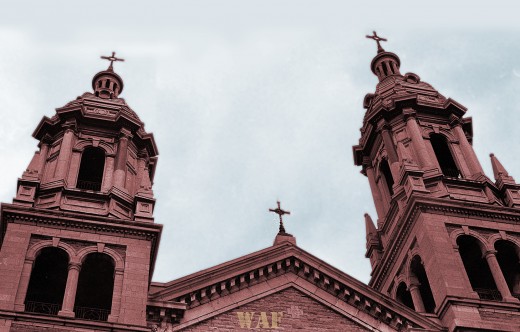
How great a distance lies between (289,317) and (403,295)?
8428 millimetres

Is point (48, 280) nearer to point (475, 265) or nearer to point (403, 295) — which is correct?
point (403, 295)

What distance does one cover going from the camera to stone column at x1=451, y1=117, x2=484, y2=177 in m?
35.7

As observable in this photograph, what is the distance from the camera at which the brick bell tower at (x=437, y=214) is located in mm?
29188

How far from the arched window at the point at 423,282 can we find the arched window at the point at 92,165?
44.3 ft

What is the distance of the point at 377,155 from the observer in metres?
39.7

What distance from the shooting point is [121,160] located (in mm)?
33875

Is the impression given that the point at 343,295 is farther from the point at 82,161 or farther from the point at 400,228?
the point at 82,161

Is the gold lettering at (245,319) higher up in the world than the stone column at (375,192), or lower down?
lower down

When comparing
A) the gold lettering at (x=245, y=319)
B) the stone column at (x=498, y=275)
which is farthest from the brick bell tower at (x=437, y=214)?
the gold lettering at (x=245, y=319)

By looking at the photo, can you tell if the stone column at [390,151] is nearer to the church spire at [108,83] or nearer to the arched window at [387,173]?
the arched window at [387,173]

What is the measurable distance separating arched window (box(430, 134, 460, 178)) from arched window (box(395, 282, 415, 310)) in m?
6.25

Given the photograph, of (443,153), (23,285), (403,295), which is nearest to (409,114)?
(443,153)

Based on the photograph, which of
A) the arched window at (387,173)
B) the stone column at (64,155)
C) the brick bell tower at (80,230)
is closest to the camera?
the brick bell tower at (80,230)

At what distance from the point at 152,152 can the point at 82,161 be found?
3105 millimetres
